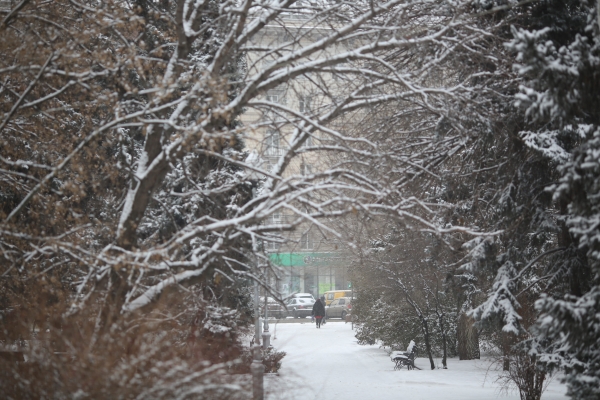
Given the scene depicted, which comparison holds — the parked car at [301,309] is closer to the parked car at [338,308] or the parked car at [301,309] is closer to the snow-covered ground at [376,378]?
the parked car at [338,308]

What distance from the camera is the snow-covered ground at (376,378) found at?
15.9 metres

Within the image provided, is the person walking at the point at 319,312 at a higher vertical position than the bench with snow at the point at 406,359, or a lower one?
higher

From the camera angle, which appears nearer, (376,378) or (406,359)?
(376,378)

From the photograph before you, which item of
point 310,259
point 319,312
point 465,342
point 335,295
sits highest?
point 310,259

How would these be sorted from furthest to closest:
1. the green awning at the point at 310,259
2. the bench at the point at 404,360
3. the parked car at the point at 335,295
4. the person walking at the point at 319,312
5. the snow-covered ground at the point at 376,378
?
the parked car at the point at 335,295, the person walking at the point at 319,312, the bench at the point at 404,360, the snow-covered ground at the point at 376,378, the green awning at the point at 310,259

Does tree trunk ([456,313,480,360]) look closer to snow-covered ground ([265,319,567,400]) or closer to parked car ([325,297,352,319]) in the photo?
snow-covered ground ([265,319,567,400])

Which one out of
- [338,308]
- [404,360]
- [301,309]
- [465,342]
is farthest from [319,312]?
[404,360]

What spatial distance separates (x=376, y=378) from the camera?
788 inches

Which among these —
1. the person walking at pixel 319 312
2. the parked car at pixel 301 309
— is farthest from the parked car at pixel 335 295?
the person walking at pixel 319 312

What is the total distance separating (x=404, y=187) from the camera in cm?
1237

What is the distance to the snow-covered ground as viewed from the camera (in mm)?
15945

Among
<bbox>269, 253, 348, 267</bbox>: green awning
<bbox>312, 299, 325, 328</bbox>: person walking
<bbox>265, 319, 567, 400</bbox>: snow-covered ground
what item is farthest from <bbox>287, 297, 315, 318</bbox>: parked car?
<bbox>265, 319, 567, 400</bbox>: snow-covered ground

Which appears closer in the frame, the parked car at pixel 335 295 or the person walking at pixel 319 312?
the person walking at pixel 319 312

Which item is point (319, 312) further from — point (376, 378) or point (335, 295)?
point (376, 378)
